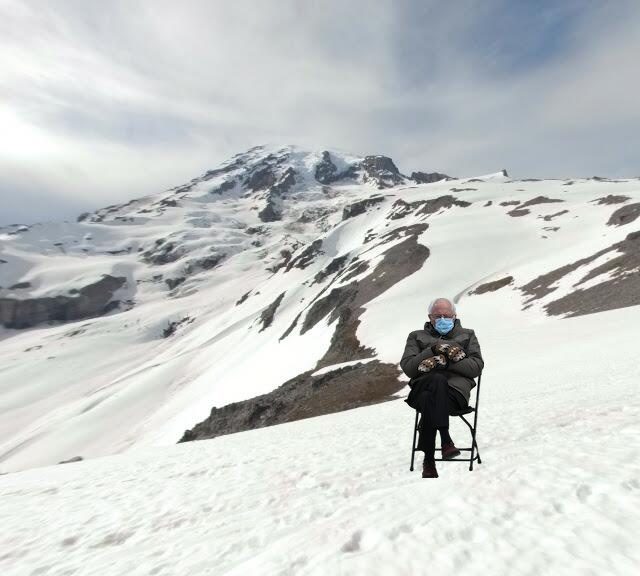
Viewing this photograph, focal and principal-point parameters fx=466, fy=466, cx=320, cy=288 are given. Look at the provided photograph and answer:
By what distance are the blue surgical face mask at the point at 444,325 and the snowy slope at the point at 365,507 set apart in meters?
2.20

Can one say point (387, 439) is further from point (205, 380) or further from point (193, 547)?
point (205, 380)

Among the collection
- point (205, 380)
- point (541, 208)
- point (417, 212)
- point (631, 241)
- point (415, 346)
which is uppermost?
point (417, 212)

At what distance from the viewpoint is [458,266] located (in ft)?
233

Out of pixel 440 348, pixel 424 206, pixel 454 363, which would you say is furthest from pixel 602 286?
pixel 424 206

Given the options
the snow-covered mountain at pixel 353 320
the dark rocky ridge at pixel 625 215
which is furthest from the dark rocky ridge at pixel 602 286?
the dark rocky ridge at pixel 625 215

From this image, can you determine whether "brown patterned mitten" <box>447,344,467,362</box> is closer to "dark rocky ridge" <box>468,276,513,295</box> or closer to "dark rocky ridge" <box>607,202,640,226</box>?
"dark rocky ridge" <box>468,276,513,295</box>

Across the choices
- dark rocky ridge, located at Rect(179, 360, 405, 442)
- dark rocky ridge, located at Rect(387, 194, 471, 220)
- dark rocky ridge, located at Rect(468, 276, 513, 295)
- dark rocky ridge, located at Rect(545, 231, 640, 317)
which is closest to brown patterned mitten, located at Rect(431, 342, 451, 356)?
dark rocky ridge, located at Rect(179, 360, 405, 442)

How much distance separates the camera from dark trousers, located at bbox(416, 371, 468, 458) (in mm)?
7027

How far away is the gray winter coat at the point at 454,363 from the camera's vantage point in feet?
23.1

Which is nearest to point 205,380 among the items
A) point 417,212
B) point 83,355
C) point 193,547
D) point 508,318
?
point 508,318

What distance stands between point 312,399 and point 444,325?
31.7m

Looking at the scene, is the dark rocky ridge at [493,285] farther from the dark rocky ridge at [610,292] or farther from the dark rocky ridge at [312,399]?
the dark rocky ridge at [312,399]

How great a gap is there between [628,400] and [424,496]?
304 inches

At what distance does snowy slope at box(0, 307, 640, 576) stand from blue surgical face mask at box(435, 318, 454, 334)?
2197 mm
